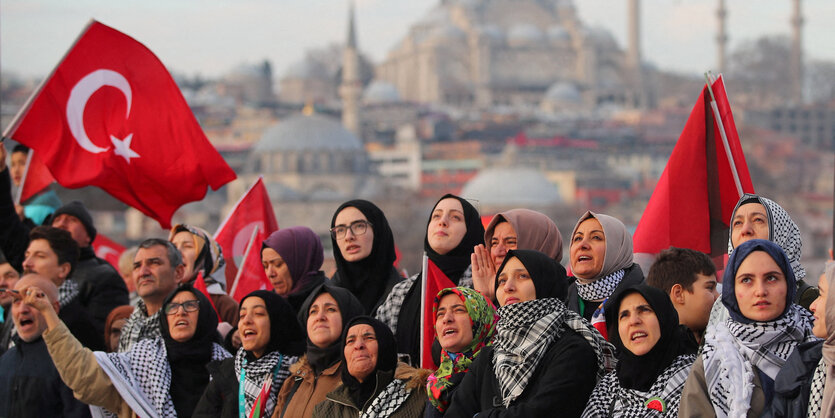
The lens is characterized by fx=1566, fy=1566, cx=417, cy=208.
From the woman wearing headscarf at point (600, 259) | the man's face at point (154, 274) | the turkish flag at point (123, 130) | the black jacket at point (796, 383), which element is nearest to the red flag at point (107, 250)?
the turkish flag at point (123, 130)

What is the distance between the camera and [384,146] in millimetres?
73938

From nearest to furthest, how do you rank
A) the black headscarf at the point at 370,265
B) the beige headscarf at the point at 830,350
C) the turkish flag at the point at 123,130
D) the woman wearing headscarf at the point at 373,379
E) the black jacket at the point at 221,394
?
1. the beige headscarf at the point at 830,350
2. the woman wearing headscarf at the point at 373,379
3. the black jacket at the point at 221,394
4. the black headscarf at the point at 370,265
5. the turkish flag at the point at 123,130

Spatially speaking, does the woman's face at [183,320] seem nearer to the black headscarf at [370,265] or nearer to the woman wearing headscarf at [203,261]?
the black headscarf at [370,265]

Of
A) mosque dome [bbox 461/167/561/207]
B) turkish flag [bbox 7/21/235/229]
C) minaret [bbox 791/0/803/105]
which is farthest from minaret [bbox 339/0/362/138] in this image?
turkish flag [bbox 7/21/235/229]

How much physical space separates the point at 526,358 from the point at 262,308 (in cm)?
90

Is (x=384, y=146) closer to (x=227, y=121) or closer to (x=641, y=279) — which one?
(x=227, y=121)

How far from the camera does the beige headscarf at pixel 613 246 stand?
12.5 ft

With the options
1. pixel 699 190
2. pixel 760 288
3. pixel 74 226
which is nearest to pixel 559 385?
pixel 760 288

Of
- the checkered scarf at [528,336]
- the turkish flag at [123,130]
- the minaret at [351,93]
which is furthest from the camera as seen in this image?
the minaret at [351,93]

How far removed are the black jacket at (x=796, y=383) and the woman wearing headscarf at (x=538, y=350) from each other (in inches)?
16.7

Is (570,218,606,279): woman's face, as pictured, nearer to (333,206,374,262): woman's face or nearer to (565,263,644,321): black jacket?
(565,263,644,321): black jacket

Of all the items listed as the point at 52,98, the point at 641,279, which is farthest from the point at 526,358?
the point at 52,98

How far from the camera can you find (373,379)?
12.4ft

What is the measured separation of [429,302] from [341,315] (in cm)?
24
